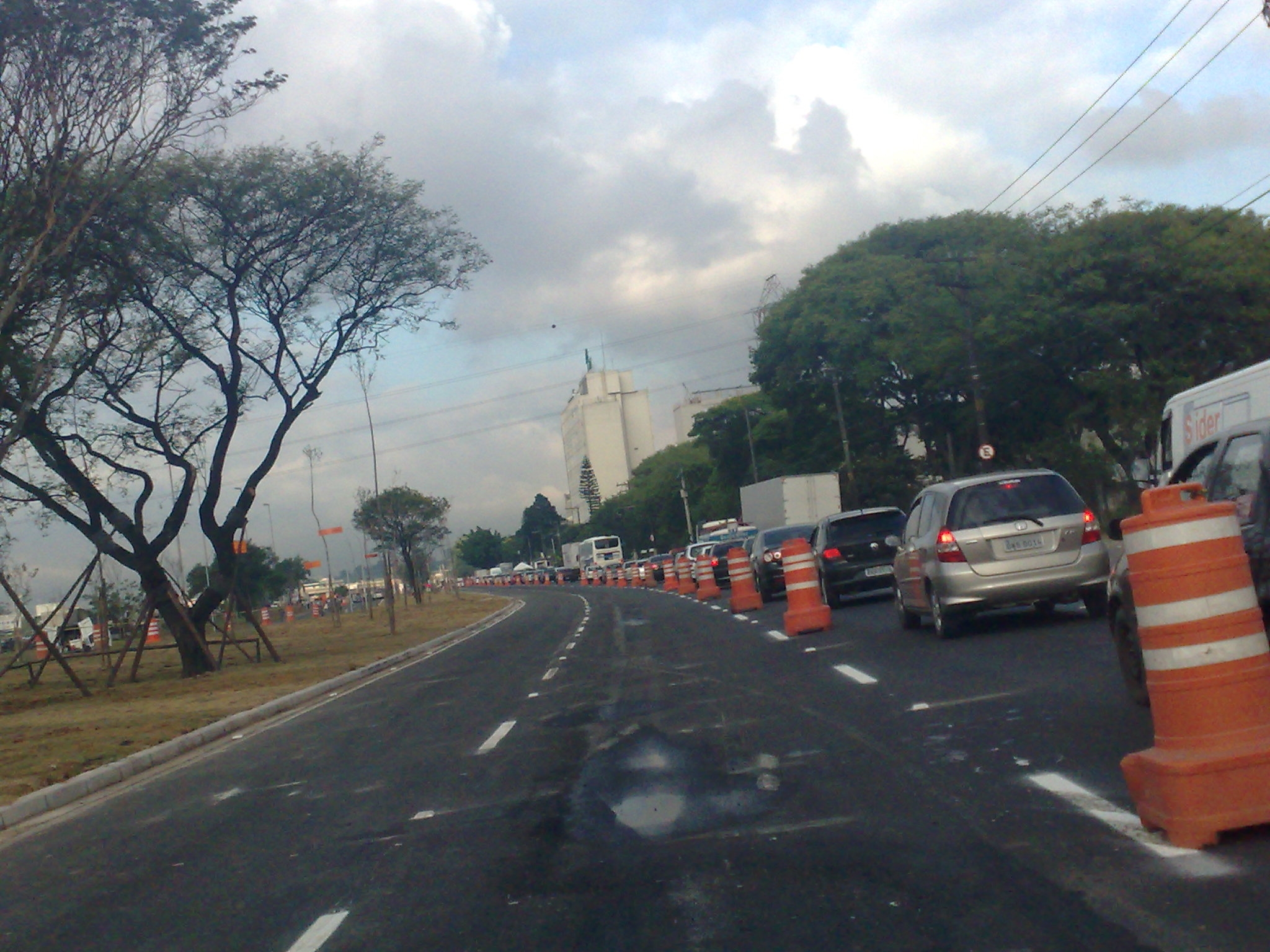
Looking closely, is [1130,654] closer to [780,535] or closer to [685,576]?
[780,535]

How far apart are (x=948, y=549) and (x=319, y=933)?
9.47 meters

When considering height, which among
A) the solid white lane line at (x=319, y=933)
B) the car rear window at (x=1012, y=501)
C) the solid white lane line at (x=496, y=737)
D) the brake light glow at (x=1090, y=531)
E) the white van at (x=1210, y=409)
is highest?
the white van at (x=1210, y=409)

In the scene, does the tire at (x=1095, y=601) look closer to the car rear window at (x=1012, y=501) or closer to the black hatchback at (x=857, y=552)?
the car rear window at (x=1012, y=501)

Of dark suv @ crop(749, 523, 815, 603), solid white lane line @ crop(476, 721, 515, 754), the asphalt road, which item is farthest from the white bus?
the asphalt road

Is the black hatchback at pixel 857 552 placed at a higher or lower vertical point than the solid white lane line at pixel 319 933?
higher

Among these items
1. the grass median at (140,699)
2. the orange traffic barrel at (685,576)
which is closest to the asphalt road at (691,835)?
the grass median at (140,699)

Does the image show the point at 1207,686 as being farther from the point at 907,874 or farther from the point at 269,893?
the point at 269,893

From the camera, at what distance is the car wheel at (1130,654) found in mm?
8320

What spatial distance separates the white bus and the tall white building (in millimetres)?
55017

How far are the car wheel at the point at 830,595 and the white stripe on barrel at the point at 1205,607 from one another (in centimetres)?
1649

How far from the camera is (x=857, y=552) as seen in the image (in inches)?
859

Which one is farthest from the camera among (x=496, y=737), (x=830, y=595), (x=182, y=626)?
(x=182, y=626)

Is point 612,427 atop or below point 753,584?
atop

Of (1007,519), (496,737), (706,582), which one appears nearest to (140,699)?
(496,737)
